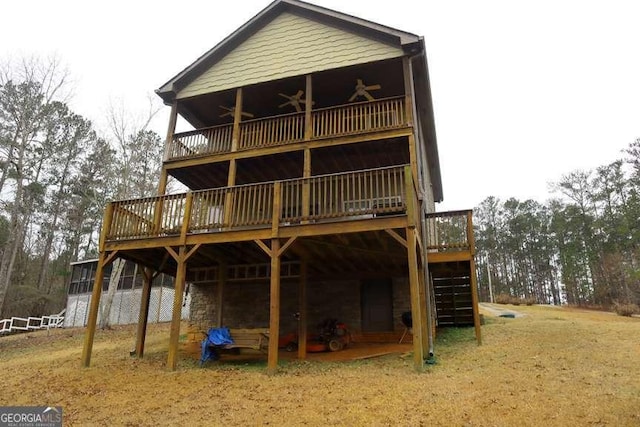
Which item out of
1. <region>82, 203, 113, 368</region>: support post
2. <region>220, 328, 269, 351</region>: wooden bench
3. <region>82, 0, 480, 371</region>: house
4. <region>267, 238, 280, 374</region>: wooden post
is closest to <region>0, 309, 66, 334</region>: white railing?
<region>82, 0, 480, 371</region>: house

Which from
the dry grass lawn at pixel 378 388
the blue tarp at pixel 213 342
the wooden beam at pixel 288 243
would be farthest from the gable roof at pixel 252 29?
the dry grass lawn at pixel 378 388

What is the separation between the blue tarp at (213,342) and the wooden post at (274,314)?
192cm

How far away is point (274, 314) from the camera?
8969mm

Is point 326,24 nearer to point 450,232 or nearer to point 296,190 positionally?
point 296,190

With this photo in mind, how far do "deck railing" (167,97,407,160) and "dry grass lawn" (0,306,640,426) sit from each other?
21.0ft

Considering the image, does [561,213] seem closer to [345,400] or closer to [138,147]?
[138,147]

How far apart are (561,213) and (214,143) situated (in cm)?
3774

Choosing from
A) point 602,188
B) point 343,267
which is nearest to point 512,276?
point 602,188

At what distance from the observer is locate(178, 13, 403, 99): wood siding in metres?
12.5

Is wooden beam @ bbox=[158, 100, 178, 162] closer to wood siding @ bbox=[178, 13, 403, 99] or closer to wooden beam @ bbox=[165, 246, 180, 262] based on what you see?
wood siding @ bbox=[178, 13, 403, 99]

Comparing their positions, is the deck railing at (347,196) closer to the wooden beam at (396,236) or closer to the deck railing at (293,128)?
the wooden beam at (396,236)

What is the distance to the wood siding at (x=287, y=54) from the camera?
12.5 metres

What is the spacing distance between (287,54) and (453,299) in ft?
32.9

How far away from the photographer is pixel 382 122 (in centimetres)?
1193
